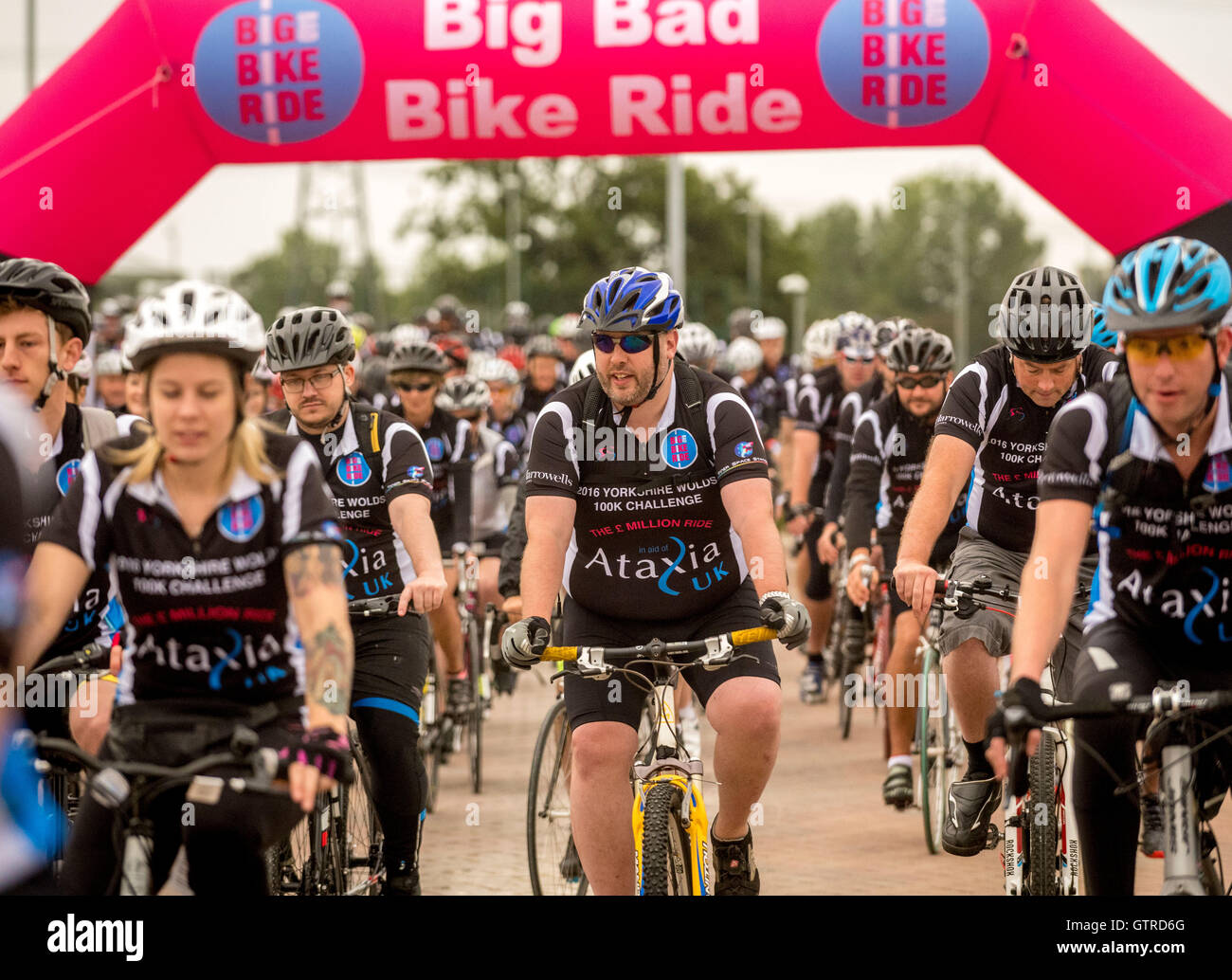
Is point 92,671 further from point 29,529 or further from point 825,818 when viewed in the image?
point 825,818

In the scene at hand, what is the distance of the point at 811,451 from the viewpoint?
12.2m

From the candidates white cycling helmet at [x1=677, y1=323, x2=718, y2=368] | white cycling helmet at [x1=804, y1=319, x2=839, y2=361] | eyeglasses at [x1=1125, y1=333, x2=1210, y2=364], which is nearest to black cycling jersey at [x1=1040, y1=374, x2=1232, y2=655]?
eyeglasses at [x1=1125, y1=333, x2=1210, y2=364]

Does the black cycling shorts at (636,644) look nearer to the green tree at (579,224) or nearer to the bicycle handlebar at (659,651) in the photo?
the bicycle handlebar at (659,651)

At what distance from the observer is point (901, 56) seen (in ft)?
33.3

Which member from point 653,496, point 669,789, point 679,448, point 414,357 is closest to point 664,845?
point 669,789

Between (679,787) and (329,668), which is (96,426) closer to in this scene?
(329,668)

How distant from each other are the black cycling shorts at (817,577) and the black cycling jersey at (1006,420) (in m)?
5.77

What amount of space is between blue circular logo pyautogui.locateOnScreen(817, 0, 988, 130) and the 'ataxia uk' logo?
296 cm

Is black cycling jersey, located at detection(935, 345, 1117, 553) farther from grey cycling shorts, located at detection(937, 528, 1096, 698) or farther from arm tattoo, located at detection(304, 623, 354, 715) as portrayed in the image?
arm tattoo, located at detection(304, 623, 354, 715)

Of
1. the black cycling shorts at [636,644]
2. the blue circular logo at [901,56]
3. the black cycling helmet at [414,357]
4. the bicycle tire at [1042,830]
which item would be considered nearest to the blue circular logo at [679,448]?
the black cycling shorts at [636,644]

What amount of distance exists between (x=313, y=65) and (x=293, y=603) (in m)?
6.94

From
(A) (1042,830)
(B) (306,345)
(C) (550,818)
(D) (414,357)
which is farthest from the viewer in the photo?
(D) (414,357)

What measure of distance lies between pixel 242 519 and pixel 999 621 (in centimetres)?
346

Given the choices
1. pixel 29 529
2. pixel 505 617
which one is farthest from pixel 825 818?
pixel 29 529
